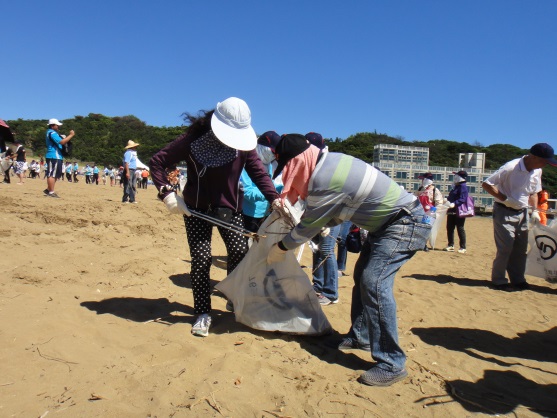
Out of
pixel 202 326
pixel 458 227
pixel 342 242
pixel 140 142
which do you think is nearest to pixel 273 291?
pixel 202 326

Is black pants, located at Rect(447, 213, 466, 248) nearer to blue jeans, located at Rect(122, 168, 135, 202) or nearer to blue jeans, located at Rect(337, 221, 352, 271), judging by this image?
blue jeans, located at Rect(337, 221, 352, 271)

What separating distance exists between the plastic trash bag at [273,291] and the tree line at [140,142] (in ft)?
159

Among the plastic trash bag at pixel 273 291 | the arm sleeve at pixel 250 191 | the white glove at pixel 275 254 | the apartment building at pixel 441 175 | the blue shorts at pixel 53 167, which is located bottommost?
the plastic trash bag at pixel 273 291

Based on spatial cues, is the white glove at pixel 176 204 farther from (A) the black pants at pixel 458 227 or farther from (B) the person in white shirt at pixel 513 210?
(A) the black pants at pixel 458 227

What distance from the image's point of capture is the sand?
232 centimetres

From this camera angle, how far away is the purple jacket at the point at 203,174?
127 inches

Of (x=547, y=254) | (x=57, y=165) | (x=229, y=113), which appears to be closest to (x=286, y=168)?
(x=229, y=113)

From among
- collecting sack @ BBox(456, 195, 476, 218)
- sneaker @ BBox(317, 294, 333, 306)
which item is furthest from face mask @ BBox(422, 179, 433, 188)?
sneaker @ BBox(317, 294, 333, 306)

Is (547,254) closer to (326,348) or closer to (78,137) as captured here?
(326,348)

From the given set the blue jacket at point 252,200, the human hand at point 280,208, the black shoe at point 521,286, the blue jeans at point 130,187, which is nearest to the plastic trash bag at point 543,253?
the black shoe at point 521,286

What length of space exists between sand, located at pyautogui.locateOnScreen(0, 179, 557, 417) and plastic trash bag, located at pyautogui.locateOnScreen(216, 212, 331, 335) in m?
0.13

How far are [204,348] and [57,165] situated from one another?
675 cm

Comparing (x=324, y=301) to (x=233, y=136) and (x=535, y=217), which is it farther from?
(x=535, y=217)

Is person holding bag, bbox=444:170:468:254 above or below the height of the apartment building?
below
